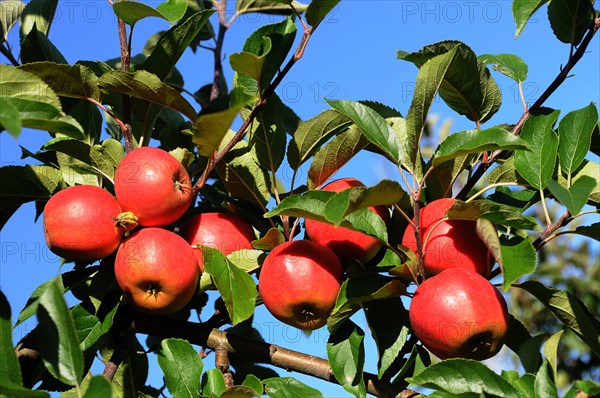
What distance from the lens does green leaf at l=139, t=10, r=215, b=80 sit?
152 centimetres

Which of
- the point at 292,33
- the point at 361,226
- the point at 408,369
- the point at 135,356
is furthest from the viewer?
the point at 135,356

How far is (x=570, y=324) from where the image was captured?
4.72 ft

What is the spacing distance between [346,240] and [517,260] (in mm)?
377

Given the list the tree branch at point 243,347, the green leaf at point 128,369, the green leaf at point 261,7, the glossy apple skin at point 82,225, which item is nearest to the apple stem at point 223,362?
the tree branch at point 243,347

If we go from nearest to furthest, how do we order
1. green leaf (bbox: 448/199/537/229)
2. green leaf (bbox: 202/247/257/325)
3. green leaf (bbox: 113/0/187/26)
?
green leaf (bbox: 448/199/537/229) → green leaf (bbox: 202/247/257/325) → green leaf (bbox: 113/0/187/26)

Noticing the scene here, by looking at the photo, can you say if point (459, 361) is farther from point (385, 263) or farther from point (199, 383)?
→ point (199, 383)

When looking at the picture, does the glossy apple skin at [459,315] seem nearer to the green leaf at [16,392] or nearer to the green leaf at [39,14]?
the green leaf at [16,392]

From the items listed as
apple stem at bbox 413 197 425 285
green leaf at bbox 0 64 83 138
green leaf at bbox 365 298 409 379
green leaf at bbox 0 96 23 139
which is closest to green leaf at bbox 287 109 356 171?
apple stem at bbox 413 197 425 285

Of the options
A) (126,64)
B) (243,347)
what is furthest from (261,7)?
(243,347)

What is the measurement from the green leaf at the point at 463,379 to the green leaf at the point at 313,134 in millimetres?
610

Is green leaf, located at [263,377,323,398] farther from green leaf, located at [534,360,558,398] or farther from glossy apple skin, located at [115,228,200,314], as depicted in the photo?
green leaf, located at [534,360,558,398]

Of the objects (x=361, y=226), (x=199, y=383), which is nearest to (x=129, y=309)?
(x=199, y=383)

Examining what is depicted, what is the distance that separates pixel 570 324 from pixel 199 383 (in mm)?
757

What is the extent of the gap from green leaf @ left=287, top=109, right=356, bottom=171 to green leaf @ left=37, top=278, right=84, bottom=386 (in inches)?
27.0
